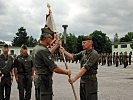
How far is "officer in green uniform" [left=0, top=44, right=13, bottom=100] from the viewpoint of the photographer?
10789mm

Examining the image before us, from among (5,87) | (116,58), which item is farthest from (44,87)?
(116,58)

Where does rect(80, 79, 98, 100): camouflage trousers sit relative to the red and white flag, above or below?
below

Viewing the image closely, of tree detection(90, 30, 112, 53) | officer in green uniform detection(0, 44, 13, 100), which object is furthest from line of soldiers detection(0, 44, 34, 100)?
tree detection(90, 30, 112, 53)

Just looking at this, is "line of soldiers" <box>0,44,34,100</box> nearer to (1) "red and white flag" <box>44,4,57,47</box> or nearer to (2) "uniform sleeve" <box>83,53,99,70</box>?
(1) "red and white flag" <box>44,4,57,47</box>

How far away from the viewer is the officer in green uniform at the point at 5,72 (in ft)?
35.4

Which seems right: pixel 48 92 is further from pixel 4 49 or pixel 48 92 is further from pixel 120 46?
pixel 120 46

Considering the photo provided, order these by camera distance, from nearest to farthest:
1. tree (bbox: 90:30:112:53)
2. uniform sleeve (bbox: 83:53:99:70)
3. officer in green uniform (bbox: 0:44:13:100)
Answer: uniform sleeve (bbox: 83:53:99:70) → officer in green uniform (bbox: 0:44:13:100) → tree (bbox: 90:30:112:53)

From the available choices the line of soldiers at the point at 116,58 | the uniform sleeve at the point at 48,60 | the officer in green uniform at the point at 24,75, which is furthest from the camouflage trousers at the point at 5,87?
the line of soldiers at the point at 116,58

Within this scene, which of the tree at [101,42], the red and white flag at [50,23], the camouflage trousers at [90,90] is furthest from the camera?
the tree at [101,42]

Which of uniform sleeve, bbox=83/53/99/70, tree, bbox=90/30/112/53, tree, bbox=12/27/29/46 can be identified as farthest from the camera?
tree, bbox=12/27/29/46

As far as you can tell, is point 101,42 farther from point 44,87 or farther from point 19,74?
point 44,87

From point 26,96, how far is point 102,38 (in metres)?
117

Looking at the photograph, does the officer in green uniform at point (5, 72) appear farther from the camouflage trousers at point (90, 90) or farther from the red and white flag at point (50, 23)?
the camouflage trousers at point (90, 90)

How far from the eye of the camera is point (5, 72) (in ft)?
35.3
